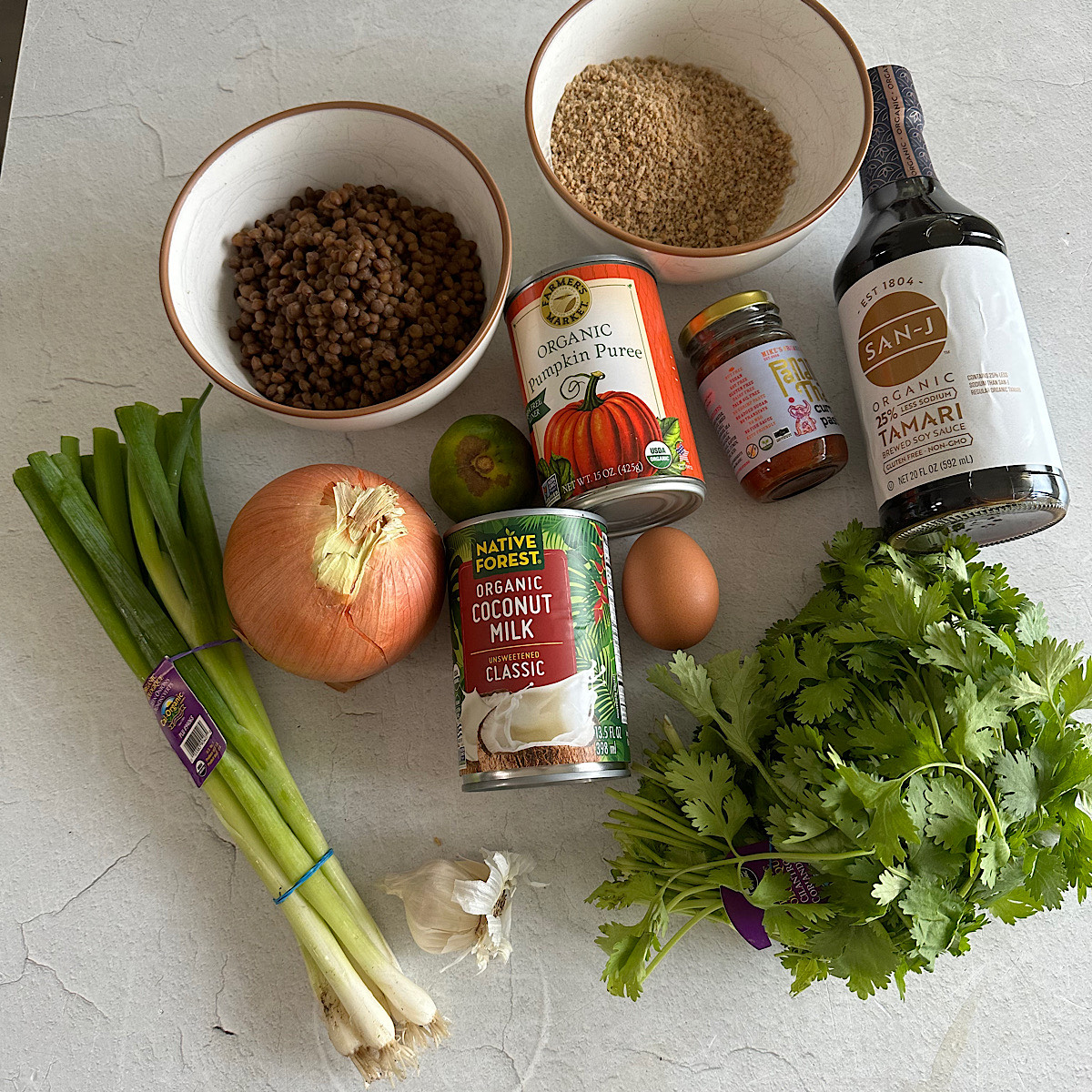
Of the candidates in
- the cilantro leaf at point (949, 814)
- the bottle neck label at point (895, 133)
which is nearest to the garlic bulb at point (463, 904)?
the cilantro leaf at point (949, 814)

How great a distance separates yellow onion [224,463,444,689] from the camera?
88 centimetres

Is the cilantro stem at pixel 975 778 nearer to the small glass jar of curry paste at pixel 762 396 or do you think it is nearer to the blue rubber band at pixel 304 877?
the small glass jar of curry paste at pixel 762 396

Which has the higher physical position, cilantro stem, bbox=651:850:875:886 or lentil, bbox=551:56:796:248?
lentil, bbox=551:56:796:248

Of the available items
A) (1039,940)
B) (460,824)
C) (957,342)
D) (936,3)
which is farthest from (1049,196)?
(460,824)

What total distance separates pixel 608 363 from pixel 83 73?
35.1 inches

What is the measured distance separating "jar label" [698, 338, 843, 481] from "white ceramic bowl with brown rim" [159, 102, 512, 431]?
0.29 m

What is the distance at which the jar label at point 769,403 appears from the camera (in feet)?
3.26

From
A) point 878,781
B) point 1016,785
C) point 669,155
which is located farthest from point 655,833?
point 669,155

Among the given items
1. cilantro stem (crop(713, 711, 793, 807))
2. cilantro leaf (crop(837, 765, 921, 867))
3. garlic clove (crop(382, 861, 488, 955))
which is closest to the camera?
cilantro leaf (crop(837, 765, 921, 867))

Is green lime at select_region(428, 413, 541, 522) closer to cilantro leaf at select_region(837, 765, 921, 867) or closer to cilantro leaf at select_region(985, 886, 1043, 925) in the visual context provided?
cilantro leaf at select_region(837, 765, 921, 867)

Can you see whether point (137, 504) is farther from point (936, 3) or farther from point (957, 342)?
point (936, 3)

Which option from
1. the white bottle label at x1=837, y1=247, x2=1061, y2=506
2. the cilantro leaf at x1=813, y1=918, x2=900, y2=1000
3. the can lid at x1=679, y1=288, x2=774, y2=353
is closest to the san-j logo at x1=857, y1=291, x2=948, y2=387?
the white bottle label at x1=837, y1=247, x2=1061, y2=506

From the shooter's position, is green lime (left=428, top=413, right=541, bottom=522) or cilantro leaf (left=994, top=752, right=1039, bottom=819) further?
green lime (left=428, top=413, right=541, bottom=522)

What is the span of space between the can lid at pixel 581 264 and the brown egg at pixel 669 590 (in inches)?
11.8
